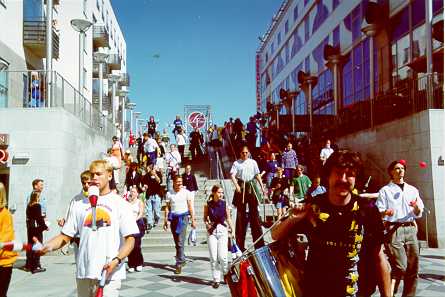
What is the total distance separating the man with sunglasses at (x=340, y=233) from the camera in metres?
2.92

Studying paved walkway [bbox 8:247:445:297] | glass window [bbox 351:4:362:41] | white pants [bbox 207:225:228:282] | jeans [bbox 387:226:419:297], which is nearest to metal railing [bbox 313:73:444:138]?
paved walkway [bbox 8:247:445:297]

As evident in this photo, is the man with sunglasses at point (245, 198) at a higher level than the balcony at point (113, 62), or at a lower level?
lower

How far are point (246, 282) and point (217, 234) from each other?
5.27 m

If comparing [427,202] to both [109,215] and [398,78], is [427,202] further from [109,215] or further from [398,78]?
[109,215]

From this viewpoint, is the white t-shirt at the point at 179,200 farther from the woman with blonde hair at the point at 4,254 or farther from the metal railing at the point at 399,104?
the metal railing at the point at 399,104

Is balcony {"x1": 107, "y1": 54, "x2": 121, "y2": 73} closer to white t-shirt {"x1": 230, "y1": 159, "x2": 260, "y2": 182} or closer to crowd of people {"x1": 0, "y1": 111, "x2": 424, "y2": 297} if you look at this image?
white t-shirt {"x1": 230, "y1": 159, "x2": 260, "y2": 182}

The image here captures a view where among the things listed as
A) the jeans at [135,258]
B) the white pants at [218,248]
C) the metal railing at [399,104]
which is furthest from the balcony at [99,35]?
the white pants at [218,248]

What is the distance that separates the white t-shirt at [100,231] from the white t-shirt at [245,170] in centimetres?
568

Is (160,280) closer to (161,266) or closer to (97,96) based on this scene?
(161,266)

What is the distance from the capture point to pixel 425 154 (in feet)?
39.7

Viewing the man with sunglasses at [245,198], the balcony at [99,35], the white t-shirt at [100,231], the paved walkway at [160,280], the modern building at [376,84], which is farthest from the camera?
the balcony at [99,35]

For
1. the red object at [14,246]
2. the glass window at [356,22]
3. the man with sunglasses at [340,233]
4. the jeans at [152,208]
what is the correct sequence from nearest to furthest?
the man with sunglasses at [340,233]
the red object at [14,246]
the jeans at [152,208]
the glass window at [356,22]

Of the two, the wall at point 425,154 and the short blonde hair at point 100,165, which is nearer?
the short blonde hair at point 100,165

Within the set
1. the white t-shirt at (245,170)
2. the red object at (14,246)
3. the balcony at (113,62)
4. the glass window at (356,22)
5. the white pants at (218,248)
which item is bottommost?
the white pants at (218,248)
